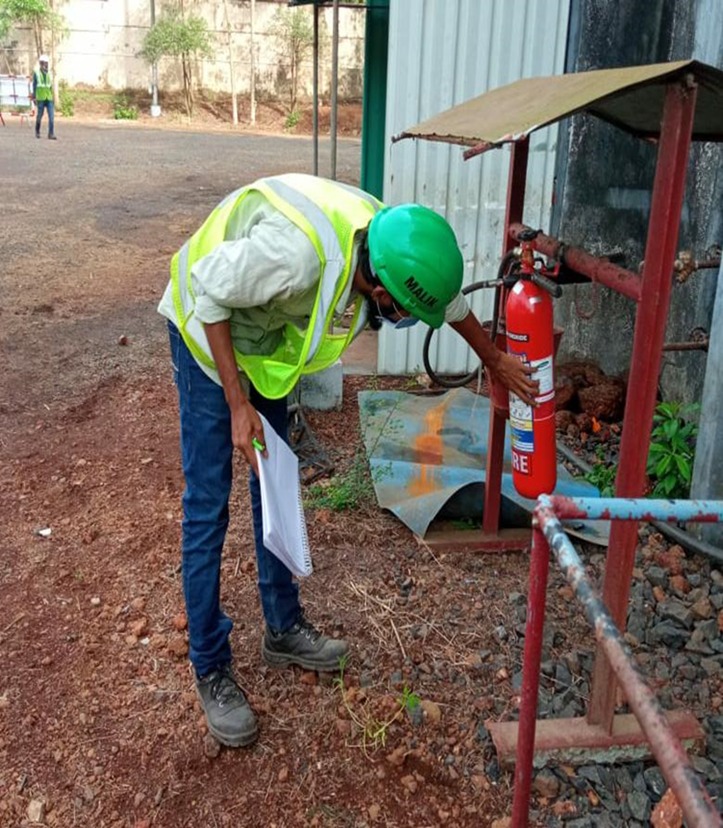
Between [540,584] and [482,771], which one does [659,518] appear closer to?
[540,584]

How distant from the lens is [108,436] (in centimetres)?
464

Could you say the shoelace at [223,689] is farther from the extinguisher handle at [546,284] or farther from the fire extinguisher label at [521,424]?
the extinguisher handle at [546,284]

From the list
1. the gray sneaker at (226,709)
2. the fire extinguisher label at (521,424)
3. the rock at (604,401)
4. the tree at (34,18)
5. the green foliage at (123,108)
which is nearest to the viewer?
the gray sneaker at (226,709)

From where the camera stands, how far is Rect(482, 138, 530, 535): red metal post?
302cm

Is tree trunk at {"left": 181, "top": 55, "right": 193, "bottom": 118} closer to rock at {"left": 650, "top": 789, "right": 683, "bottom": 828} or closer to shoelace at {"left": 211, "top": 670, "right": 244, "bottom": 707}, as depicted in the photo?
shoelace at {"left": 211, "top": 670, "right": 244, "bottom": 707}

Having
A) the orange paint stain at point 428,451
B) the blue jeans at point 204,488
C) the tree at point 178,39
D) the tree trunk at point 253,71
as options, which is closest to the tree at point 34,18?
the tree at point 178,39

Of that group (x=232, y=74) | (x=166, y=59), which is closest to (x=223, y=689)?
(x=232, y=74)

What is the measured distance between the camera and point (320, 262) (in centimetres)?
215

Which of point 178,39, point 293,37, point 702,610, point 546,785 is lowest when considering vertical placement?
point 546,785

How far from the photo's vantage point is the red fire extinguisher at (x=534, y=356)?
2.67m

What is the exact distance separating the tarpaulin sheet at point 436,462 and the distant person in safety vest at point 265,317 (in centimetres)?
100

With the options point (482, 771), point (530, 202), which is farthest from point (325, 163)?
point (482, 771)

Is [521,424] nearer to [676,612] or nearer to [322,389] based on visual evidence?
[676,612]

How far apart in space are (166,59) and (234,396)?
2653cm
